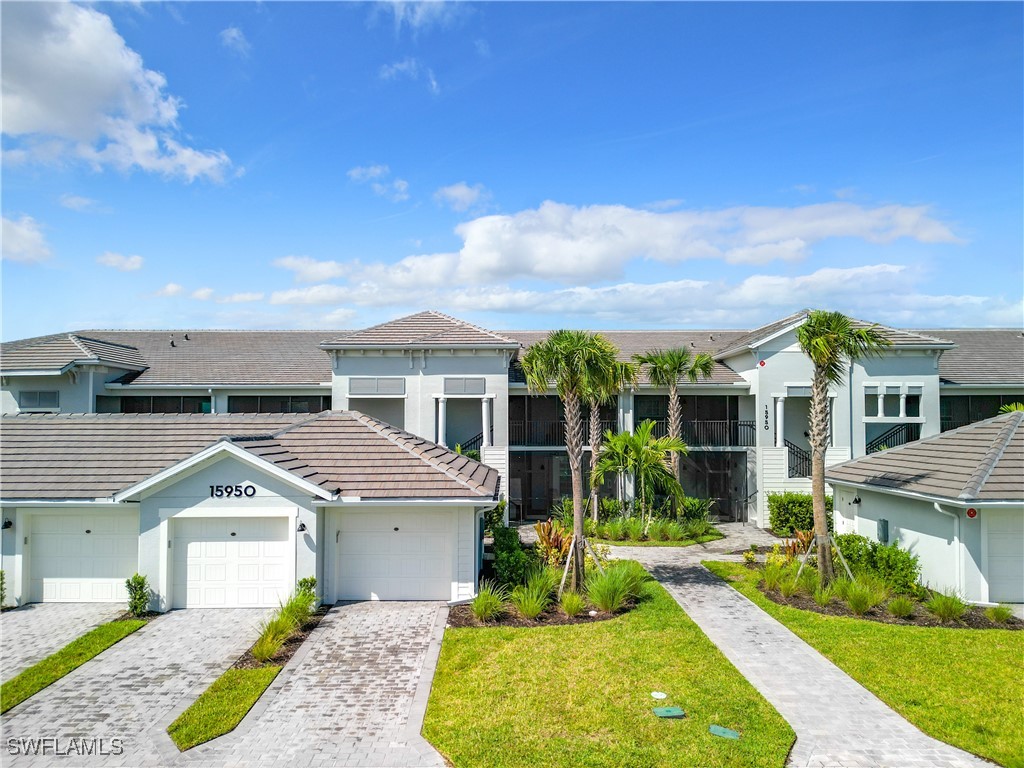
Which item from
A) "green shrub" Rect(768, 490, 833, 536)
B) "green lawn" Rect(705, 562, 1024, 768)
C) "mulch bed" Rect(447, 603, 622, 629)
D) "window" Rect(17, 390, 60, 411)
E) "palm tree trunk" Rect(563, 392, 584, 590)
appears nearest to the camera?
"green lawn" Rect(705, 562, 1024, 768)

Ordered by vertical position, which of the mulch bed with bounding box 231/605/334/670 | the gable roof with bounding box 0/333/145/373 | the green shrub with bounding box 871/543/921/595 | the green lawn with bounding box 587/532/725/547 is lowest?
the green lawn with bounding box 587/532/725/547

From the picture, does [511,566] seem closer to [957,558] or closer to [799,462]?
[957,558]

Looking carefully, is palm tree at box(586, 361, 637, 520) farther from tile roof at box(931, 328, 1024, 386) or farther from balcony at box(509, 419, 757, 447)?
tile roof at box(931, 328, 1024, 386)

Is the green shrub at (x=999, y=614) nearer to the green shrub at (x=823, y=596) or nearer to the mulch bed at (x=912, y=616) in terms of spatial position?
the mulch bed at (x=912, y=616)

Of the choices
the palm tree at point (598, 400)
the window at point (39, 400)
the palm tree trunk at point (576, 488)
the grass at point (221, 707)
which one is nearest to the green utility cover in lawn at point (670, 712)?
the palm tree trunk at point (576, 488)

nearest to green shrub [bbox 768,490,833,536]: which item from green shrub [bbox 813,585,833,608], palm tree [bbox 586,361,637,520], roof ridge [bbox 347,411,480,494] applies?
palm tree [bbox 586,361,637,520]

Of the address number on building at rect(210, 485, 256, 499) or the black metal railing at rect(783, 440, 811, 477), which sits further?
the black metal railing at rect(783, 440, 811, 477)

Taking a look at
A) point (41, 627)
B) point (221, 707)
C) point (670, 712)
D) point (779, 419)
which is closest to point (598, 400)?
point (670, 712)
